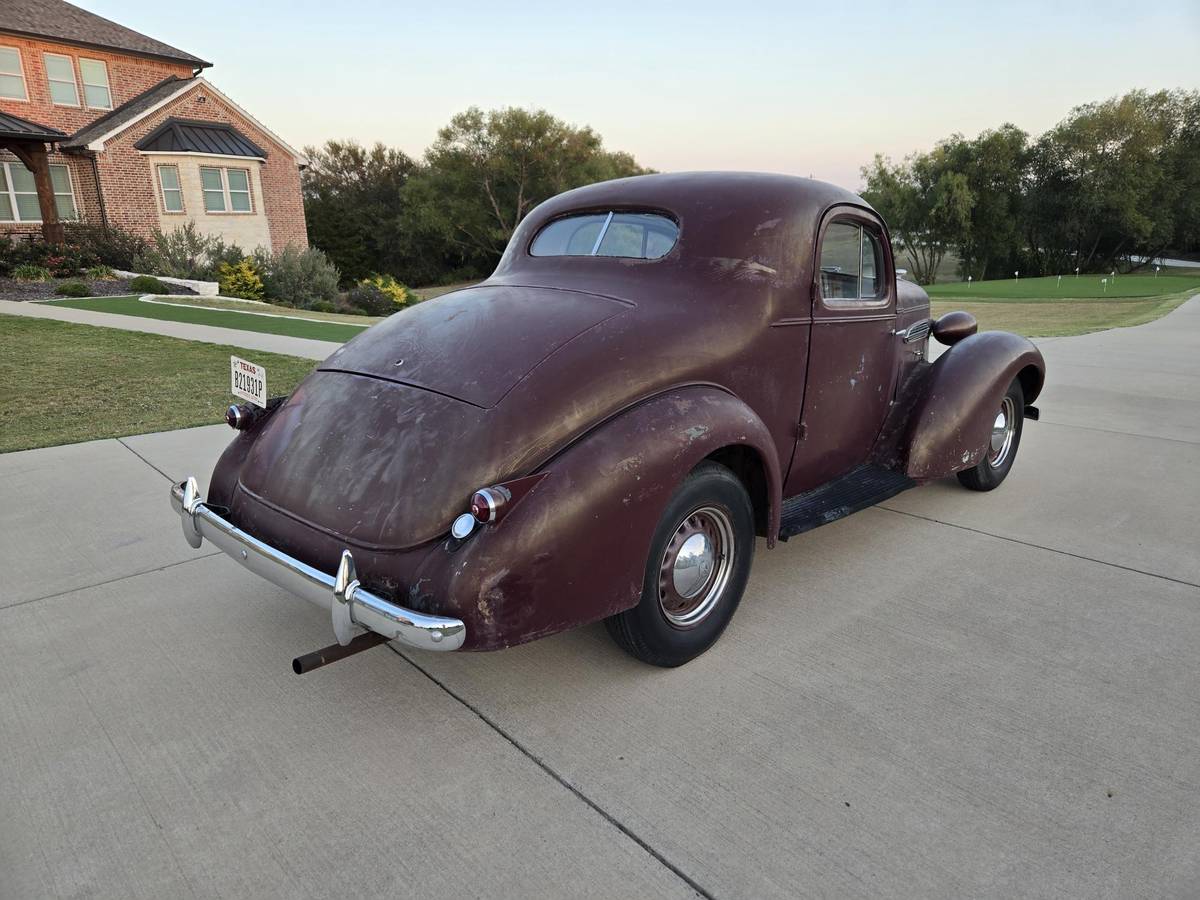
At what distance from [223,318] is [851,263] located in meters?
A: 12.2

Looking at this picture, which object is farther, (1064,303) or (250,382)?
(1064,303)

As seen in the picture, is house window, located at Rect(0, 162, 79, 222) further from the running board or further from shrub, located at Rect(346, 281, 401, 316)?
the running board

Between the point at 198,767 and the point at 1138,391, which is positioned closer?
the point at 198,767

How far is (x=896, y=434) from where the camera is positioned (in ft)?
12.9

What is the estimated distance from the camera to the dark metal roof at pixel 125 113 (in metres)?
21.7

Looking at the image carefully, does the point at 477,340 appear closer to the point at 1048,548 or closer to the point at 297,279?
the point at 1048,548

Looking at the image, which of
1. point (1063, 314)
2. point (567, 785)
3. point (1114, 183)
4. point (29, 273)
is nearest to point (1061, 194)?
point (1114, 183)

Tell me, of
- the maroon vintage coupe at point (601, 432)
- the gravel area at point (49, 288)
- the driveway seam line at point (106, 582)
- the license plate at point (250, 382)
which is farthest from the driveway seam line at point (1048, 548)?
the gravel area at point (49, 288)

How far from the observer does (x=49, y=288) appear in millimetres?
15875

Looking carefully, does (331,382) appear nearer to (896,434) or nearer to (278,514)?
(278,514)

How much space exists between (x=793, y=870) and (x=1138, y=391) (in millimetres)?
7952

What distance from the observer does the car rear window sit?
3.25 meters

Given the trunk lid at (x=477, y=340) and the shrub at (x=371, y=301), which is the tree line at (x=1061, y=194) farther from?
the trunk lid at (x=477, y=340)

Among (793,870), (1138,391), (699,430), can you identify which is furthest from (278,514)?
(1138,391)
